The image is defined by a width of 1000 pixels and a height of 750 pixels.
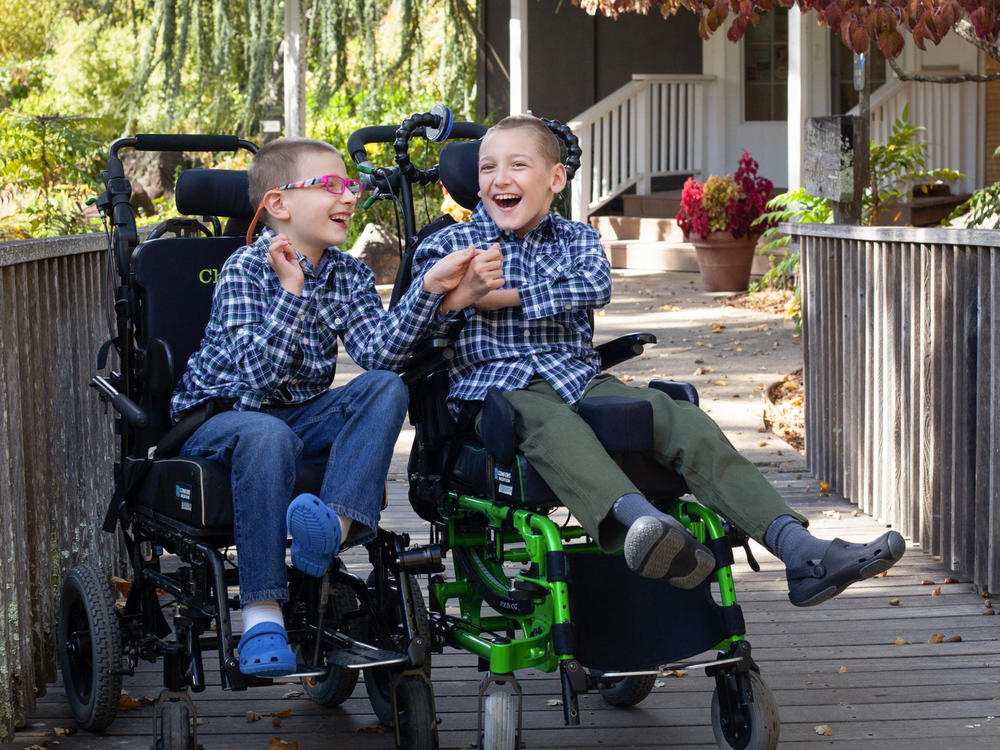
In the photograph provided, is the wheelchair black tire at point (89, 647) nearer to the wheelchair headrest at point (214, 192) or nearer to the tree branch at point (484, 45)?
the wheelchair headrest at point (214, 192)

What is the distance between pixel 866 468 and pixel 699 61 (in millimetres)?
11370

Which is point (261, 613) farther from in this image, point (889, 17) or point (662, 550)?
→ point (889, 17)

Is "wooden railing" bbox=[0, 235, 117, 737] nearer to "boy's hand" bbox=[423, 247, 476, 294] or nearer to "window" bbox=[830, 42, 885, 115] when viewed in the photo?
"boy's hand" bbox=[423, 247, 476, 294]

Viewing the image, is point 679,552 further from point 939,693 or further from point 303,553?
point 939,693

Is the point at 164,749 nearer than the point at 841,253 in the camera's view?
Yes

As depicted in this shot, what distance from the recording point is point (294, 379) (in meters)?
3.51

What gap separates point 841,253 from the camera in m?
5.89

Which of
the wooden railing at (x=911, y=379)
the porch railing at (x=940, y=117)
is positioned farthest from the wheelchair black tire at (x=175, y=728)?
the porch railing at (x=940, y=117)

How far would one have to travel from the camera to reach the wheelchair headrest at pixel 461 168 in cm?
393

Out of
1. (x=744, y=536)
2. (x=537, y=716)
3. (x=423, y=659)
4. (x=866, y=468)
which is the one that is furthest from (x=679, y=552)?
(x=866, y=468)

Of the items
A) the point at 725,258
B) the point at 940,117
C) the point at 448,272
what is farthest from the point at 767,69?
the point at 448,272

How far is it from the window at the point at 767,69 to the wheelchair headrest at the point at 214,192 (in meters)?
12.4

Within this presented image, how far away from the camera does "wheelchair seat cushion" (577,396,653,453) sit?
3271mm

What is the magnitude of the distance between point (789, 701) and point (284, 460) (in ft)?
5.20
